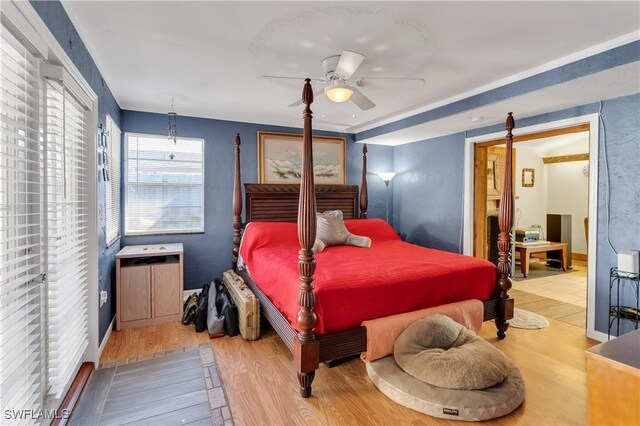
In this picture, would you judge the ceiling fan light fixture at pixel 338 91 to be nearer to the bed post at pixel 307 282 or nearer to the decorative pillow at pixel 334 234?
the bed post at pixel 307 282

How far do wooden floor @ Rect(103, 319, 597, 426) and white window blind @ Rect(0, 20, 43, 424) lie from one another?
108cm

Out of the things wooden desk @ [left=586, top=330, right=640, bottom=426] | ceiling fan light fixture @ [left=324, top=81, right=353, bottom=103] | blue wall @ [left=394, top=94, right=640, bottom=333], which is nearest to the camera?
wooden desk @ [left=586, top=330, right=640, bottom=426]

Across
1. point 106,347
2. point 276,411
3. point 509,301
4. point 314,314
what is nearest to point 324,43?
point 314,314

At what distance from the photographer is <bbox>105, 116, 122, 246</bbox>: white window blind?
10.1 ft

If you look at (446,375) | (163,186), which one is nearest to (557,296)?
(446,375)

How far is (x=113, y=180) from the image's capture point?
11.2 feet

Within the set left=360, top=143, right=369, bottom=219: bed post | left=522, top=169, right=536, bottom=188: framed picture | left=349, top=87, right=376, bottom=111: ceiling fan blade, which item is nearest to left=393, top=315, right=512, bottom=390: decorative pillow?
left=349, top=87, right=376, bottom=111: ceiling fan blade

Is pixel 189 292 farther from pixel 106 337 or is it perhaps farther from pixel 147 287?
pixel 106 337

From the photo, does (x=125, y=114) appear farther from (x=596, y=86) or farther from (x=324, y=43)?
(x=596, y=86)

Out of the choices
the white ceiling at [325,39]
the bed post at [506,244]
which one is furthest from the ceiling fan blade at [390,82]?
the bed post at [506,244]

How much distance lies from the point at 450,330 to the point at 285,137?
327 cm

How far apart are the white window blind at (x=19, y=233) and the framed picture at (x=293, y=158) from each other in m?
2.97

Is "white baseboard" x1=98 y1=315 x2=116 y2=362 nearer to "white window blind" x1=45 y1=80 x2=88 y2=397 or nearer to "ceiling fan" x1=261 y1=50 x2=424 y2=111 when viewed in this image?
"white window blind" x1=45 y1=80 x2=88 y2=397

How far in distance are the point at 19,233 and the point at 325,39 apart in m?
1.98
